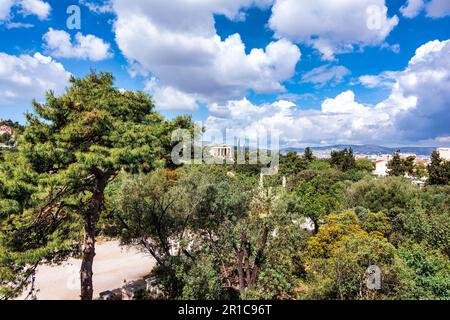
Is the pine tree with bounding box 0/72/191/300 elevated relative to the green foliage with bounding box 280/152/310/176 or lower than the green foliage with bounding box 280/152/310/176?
elevated

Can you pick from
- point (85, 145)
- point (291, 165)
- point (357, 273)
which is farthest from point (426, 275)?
point (291, 165)

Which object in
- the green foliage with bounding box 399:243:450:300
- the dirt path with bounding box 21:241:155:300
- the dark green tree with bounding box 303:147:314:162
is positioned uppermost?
the dark green tree with bounding box 303:147:314:162

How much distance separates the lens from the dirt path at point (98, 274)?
12.7 metres

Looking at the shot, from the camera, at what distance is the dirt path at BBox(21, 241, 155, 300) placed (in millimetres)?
12683

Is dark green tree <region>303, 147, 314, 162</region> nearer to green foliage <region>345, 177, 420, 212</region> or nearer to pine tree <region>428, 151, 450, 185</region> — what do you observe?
pine tree <region>428, 151, 450, 185</region>

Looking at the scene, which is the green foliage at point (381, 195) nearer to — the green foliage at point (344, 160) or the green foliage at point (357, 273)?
the green foliage at point (357, 273)

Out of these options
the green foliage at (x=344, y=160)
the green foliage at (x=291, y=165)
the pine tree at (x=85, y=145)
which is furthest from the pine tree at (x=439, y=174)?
the pine tree at (x=85, y=145)

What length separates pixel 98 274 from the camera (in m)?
15.1

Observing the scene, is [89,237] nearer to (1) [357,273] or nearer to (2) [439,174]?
(1) [357,273]

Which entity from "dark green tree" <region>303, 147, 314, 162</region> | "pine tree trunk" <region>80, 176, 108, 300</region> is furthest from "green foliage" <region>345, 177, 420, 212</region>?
"dark green tree" <region>303, 147, 314, 162</region>
